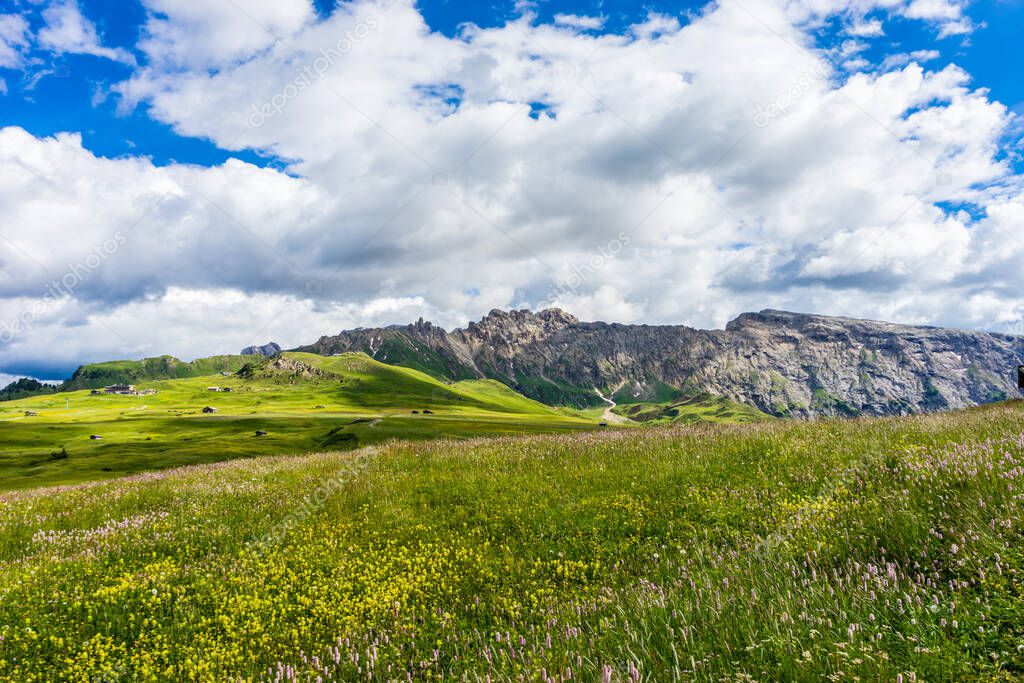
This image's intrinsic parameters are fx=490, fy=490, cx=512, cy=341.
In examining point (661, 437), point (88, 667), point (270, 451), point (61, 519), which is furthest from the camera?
point (270, 451)

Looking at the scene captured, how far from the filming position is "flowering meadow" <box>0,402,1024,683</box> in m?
4.20

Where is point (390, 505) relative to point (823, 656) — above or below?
below

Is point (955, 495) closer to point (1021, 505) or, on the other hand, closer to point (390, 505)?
point (1021, 505)

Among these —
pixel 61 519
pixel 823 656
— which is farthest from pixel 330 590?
pixel 61 519

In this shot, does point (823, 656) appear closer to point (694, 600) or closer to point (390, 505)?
point (694, 600)

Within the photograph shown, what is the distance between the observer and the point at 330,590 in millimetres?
7852

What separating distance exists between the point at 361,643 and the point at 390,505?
5.49 metres

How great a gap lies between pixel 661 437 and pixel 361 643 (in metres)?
12.9

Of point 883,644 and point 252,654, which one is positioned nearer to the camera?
point 883,644

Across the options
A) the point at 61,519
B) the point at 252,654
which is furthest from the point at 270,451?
the point at 252,654

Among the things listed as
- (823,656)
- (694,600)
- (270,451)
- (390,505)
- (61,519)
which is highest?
(823,656)

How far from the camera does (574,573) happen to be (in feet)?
25.0

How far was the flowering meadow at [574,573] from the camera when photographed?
4195 millimetres

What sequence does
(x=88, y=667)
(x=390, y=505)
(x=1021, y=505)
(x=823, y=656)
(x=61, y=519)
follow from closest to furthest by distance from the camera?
(x=823, y=656) < (x=1021, y=505) < (x=88, y=667) < (x=390, y=505) < (x=61, y=519)
